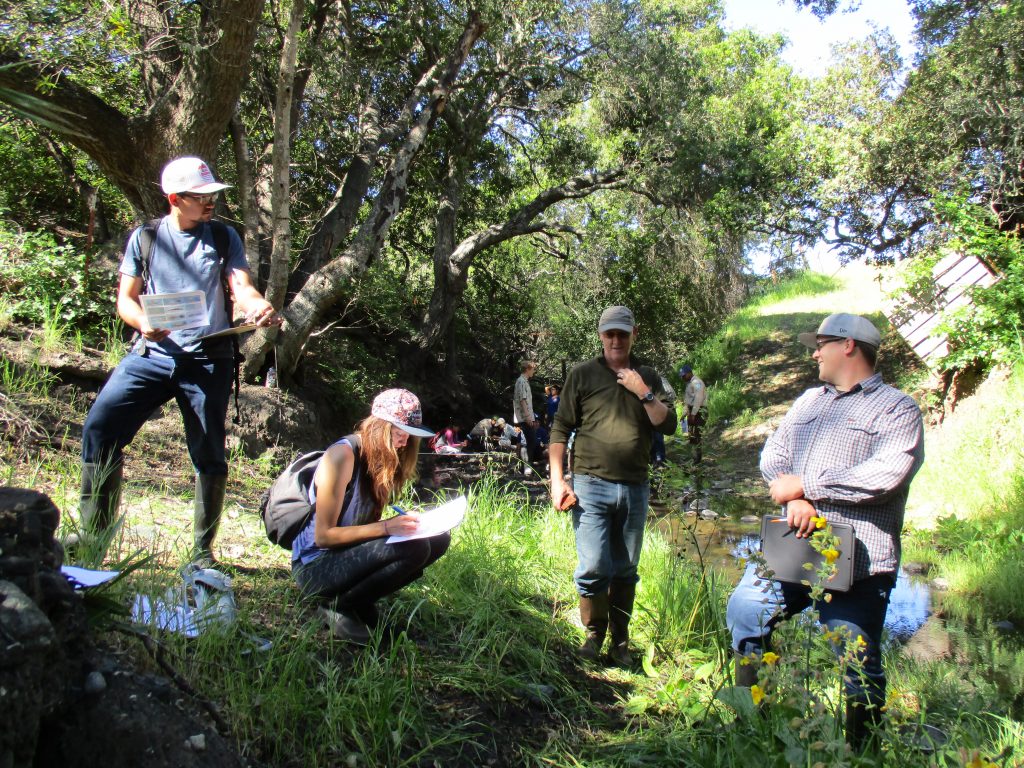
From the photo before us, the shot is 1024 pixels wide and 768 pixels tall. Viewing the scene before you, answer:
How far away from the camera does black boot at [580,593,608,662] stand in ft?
13.8

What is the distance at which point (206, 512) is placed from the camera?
3.62 metres

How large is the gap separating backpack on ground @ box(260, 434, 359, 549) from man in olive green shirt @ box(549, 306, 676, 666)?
4.38ft

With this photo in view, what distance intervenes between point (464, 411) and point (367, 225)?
681cm

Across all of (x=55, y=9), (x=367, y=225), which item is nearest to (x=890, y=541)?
(x=55, y=9)

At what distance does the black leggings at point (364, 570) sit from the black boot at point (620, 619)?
53.1 inches

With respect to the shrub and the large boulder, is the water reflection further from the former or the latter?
the shrub

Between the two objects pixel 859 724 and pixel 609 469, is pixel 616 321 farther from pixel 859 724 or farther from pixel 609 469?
pixel 859 724

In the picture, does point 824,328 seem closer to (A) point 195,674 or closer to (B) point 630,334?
(B) point 630,334

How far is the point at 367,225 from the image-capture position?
10945 mm

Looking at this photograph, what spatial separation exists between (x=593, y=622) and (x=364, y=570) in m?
1.51

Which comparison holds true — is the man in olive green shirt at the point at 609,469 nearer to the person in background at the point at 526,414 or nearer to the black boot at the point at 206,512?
the black boot at the point at 206,512

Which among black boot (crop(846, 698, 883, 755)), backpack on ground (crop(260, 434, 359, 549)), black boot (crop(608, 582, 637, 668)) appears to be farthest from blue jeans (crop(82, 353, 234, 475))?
black boot (crop(846, 698, 883, 755))


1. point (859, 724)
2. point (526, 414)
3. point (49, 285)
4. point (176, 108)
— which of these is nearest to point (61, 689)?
point (859, 724)

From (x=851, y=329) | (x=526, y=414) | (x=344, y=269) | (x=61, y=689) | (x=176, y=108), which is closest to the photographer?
(x=61, y=689)
